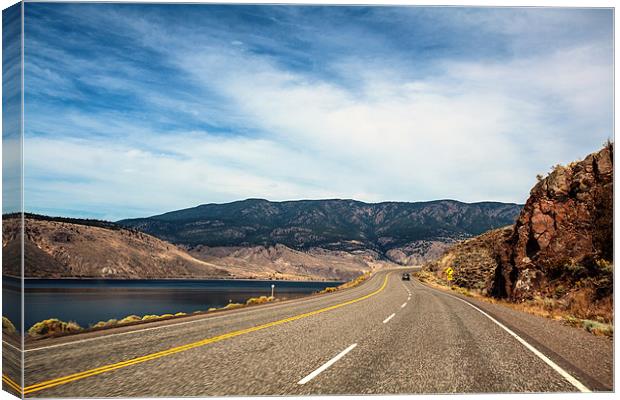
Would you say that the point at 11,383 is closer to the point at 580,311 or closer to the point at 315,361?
the point at 315,361

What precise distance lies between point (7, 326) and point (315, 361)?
17.4ft

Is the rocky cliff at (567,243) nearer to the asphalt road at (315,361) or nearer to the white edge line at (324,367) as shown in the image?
the asphalt road at (315,361)

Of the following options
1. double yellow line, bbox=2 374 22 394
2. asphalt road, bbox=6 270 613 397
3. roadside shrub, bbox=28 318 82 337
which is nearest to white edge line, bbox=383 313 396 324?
asphalt road, bbox=6 270 613 397

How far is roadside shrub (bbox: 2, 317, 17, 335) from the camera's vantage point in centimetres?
721

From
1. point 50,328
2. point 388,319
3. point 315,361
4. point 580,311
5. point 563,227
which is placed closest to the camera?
point 315,361

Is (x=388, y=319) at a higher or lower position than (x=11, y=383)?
lower

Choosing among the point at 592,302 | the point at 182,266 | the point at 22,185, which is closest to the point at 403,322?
the point at 592,302

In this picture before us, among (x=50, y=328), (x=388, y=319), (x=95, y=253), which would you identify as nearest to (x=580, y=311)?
(x=388, y=319)

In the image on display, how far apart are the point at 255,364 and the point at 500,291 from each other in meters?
31.4

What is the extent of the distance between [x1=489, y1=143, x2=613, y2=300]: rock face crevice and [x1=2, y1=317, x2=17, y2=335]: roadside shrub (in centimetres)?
2292

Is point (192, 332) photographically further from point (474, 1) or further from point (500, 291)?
point (500, 291)

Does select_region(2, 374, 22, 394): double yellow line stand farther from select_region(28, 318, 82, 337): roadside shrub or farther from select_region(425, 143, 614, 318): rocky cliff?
select_region(425, 143, 614, 318): rocky cliff

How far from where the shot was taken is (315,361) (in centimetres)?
852

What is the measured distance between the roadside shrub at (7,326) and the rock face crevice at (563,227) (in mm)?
22918
